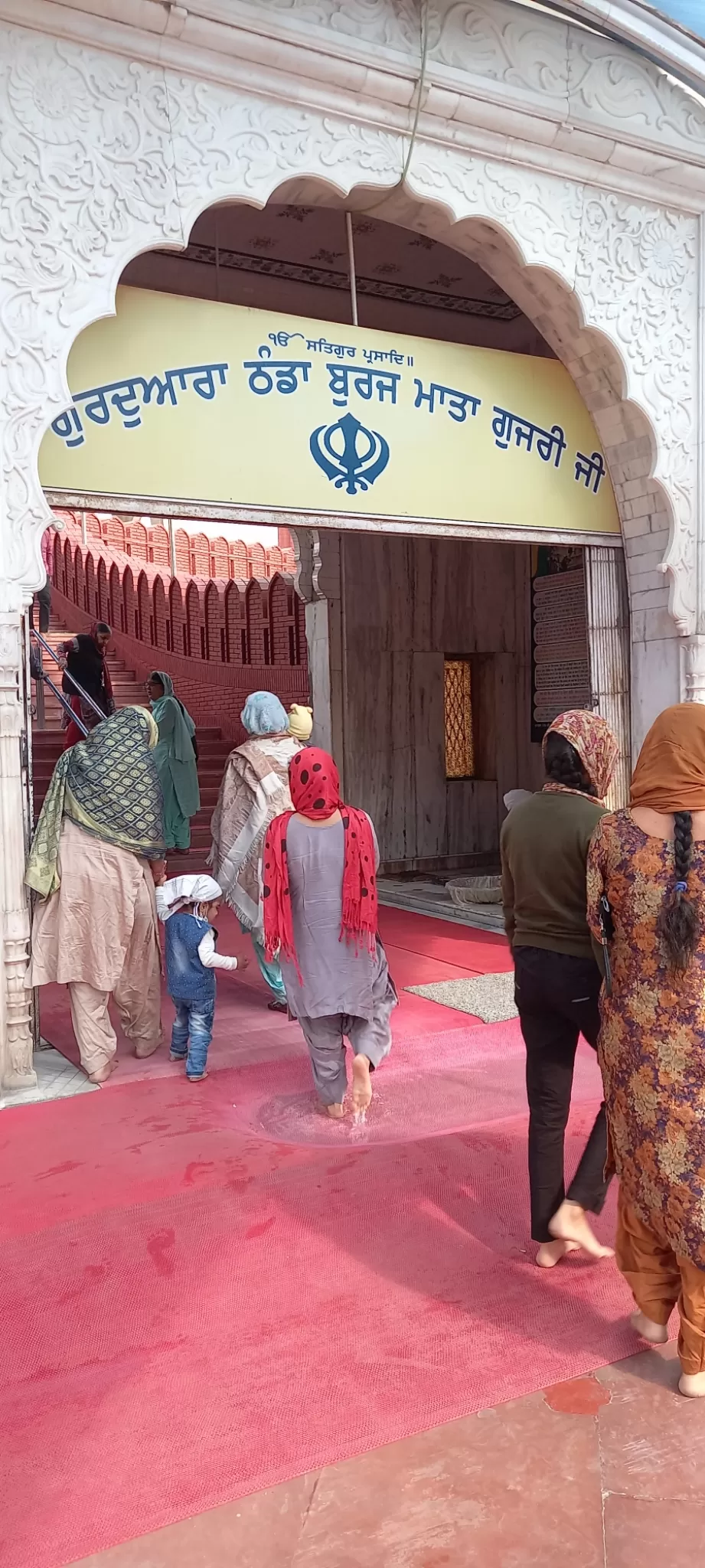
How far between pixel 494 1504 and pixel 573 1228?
85 centimetres

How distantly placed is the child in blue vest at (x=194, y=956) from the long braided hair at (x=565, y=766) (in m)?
1.81

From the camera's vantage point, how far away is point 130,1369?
2.35 meters

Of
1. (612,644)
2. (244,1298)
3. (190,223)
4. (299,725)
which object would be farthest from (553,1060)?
(612,644)

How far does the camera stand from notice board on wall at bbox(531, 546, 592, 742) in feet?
29.4

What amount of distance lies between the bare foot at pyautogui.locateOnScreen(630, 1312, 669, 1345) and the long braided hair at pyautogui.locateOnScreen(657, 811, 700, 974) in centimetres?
83

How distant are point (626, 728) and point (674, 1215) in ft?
14.8

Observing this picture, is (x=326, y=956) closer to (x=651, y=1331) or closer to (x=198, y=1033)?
(x=198, y=1033)

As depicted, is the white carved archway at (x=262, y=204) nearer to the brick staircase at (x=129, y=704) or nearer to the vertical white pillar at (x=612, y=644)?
the vertical white pillar at (x=612, y=644)

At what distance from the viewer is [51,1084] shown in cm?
419

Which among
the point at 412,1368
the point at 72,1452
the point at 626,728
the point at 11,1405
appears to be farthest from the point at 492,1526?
the point at 626,728

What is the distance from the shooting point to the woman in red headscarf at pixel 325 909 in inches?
142

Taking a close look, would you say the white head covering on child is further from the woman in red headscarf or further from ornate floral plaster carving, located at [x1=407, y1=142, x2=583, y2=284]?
ornate floral plaster carving, located at [x1=407, y1=142, x2=583, y2=284]

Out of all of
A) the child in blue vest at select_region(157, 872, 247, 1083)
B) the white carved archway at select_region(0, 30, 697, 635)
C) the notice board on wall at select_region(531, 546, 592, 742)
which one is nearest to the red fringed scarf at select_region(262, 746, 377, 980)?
the child in blue vest at select_region(157, 872, 247, 1083)

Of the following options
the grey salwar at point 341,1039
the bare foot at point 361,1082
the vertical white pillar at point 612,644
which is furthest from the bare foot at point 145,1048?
the vertical white pillar at point 612,644
